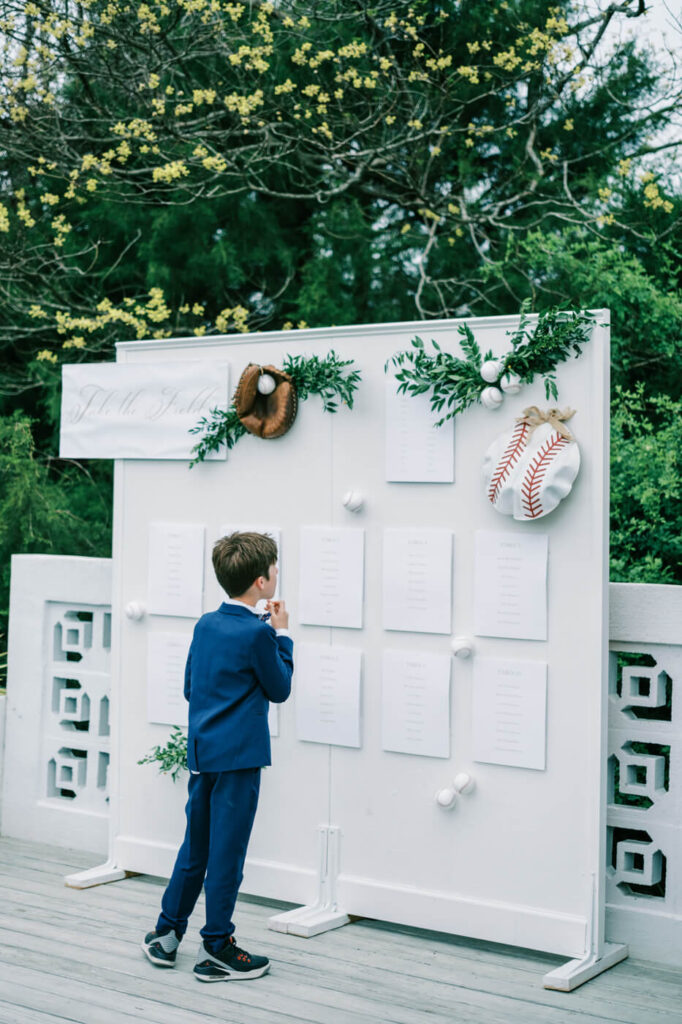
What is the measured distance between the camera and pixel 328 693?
425 centimetres

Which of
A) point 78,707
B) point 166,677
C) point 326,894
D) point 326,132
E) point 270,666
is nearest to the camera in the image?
point 270,666

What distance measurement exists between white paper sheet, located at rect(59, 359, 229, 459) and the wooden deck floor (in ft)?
5.83

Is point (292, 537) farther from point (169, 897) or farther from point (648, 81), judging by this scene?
point (648, 81)

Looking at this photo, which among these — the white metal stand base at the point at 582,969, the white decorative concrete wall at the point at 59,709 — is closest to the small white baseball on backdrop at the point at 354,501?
the white decorative concrete wall at the point at 59,709

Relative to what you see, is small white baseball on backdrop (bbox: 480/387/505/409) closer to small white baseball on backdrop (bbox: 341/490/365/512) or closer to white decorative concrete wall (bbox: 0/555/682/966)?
small white baseball on backdrop (bbox: 341/490/365/512)

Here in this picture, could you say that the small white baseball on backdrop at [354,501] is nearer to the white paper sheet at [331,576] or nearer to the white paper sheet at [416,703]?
the white paper sheet at [331,576]

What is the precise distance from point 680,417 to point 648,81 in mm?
2740

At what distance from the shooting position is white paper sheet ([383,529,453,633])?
4008mm

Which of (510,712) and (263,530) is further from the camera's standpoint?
(263,530)

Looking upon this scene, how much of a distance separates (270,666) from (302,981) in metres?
0.98

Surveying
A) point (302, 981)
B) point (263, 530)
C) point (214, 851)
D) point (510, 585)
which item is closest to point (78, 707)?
point (263, 530)

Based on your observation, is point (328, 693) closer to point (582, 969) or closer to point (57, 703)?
point (582, 969)

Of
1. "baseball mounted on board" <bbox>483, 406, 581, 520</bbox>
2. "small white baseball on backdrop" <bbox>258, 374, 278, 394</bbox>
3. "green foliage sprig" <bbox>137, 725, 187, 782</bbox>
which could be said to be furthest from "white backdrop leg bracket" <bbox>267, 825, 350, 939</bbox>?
"small white baseball on backdrop" <bbox>258, 374, 278, 394</bbox>

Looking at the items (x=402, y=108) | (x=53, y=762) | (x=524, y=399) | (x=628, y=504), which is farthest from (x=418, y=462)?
(x=402, y=108)
